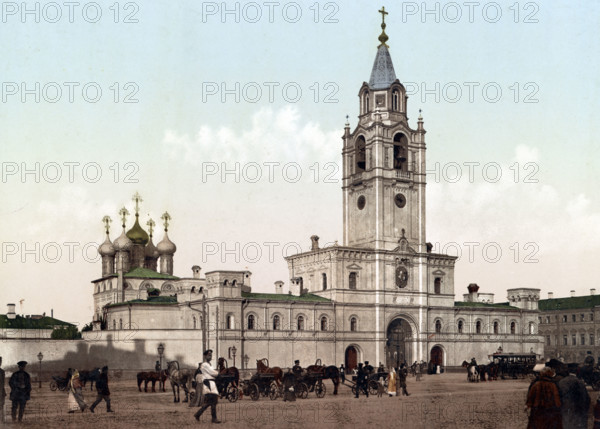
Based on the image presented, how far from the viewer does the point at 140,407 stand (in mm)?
31172

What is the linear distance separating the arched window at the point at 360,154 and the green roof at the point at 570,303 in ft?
129

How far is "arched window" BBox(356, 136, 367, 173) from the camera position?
7769cm

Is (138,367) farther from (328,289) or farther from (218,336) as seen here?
(328,289)

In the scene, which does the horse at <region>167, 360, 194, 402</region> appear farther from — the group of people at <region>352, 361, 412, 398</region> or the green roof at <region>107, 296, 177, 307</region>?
the green roof at <region>107, 296, 177, 307</region>

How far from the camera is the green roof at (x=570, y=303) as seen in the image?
3999 inches

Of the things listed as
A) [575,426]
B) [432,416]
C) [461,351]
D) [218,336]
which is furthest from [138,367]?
[575,426]

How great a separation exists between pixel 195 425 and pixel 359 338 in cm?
4811

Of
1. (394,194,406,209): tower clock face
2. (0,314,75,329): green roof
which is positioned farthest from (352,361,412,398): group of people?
(0,314,75,329): green roof

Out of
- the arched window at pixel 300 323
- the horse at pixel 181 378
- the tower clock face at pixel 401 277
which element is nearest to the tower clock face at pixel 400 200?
the tower clock face at pixel 401 277

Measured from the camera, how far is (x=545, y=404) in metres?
17.1

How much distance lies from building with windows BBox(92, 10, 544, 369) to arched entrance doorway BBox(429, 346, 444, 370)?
10 centimetres

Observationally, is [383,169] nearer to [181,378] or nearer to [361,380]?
[361,380]

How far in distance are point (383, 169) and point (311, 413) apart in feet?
160

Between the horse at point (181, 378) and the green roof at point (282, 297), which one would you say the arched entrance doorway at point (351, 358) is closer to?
the green roof at point (282, 297)
